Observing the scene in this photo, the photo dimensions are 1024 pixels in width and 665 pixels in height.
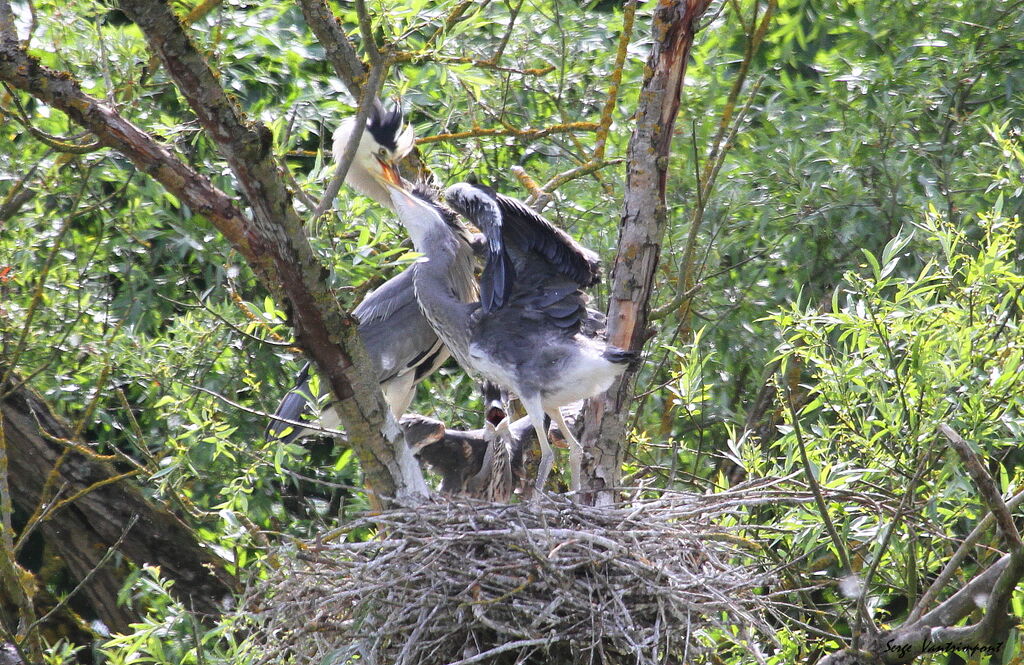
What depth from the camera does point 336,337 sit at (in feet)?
8.86

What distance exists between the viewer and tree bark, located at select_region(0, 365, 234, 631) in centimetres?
413

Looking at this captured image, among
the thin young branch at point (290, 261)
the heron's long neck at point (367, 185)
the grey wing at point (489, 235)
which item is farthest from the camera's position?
the heron's long neck at point (367, 185)

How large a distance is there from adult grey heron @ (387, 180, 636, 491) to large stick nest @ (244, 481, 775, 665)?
0.38m

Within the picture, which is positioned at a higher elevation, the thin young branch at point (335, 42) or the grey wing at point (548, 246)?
the thin young branch at point (335, 42)

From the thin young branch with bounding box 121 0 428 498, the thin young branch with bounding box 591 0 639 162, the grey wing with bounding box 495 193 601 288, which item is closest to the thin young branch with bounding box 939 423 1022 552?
the grey wing with bounding box 495 193 601 288

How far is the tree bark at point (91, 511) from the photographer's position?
413cm

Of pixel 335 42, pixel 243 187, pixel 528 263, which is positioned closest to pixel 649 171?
pixel 528 263

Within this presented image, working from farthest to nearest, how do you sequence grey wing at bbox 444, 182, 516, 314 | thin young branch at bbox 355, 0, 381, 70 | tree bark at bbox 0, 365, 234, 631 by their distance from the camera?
tree bark at bbox 0, 365, 234, 631 < grey wing at bbox 444, 182, 516, 314 < thin young branch at bbox 355, 0, 381, 70

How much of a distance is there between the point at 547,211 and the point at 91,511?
84.1 inches

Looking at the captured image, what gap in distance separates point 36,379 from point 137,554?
77 cm

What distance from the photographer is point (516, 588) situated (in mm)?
2604

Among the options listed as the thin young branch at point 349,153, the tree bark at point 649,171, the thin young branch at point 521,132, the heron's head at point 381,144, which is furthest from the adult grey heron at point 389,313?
the thin young branch at point 349,153

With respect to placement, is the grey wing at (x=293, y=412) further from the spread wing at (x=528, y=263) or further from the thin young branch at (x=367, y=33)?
the thin young branch at (x=367, y=33)

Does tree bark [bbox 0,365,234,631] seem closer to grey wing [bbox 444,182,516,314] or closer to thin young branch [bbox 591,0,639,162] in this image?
grey wing [bbox 444,182,516,314]
